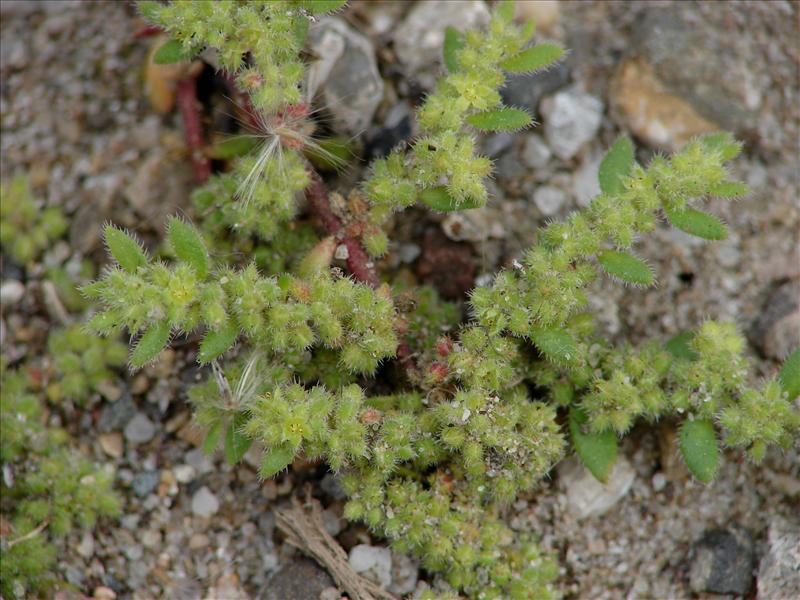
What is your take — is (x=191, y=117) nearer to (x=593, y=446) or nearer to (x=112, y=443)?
(x=112, y=443)

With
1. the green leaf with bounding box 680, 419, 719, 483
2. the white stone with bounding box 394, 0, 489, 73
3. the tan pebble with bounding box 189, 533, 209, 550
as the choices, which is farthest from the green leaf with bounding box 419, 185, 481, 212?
the tan pebble with bounding box 189, 533, 209, 550

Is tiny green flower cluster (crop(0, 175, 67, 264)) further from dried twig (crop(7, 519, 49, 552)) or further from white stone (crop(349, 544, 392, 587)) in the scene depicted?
white stone (crop(349, 544, 392, 587))

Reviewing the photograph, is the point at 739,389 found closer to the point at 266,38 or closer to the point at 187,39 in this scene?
the point at 266,38

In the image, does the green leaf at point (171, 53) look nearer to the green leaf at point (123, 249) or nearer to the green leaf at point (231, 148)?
the green leaf at point (231, 148)

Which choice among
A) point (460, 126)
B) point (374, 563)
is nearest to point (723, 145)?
point (460, 126)

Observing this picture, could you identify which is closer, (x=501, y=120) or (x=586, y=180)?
(x=501, y=120)

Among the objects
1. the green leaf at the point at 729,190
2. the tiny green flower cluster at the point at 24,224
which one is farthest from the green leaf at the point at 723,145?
the tiny green flower cluster at the point at 24,224
